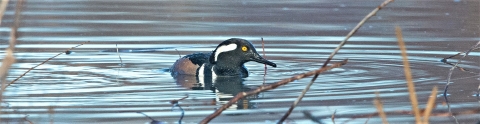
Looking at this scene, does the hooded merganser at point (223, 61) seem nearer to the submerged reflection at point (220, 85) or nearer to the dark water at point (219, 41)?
the submerged reflection at point (220, 85)

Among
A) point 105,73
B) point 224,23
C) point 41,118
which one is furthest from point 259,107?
point 224,23

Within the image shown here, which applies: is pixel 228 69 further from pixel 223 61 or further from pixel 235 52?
pixel 235 52

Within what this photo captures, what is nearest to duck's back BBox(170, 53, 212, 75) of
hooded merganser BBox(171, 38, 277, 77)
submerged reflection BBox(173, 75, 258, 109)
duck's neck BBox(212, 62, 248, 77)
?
hooded merganser BBox(171, 38, 277, 77)

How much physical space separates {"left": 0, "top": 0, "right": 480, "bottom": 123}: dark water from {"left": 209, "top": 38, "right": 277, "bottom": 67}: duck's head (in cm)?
33

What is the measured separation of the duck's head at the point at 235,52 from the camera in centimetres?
937

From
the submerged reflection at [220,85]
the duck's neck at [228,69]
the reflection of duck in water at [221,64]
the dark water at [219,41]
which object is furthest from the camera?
the duck's neck at [228,69]

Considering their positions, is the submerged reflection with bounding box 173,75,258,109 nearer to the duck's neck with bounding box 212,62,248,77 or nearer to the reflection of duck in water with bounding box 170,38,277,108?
the reflection of duck in water with bounding box 170,38,277,108

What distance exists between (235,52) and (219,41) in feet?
9.92

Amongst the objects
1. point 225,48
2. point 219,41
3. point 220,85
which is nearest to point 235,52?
point 225,48

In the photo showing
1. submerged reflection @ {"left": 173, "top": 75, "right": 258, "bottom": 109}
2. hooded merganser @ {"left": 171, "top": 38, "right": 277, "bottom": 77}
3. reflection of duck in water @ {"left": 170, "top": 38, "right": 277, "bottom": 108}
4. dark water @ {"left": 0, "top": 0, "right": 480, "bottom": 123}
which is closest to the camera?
dark water @ {"left": 0, "top": 0, "right": 480, "bottom": 123}

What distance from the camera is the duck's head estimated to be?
937 centimetres

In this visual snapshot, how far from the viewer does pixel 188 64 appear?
9672mm

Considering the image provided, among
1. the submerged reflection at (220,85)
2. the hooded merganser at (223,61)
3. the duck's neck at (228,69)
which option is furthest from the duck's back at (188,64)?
the duck's neck at (228,69)

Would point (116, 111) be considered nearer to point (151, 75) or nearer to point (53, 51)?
point (151, 75)
